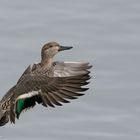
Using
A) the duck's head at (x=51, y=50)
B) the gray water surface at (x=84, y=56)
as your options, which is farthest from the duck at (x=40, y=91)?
the gray water surface at (x=84, y=56)

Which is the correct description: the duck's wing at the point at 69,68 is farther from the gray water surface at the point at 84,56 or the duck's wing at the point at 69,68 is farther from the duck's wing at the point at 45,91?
the gray water surface at the point at 84,56

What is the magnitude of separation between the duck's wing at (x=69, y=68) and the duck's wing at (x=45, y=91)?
58 cm

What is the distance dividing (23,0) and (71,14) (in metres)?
0.99

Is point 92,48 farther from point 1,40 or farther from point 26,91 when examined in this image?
point 26,91

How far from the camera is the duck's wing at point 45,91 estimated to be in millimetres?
10727

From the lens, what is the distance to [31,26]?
49.1ft

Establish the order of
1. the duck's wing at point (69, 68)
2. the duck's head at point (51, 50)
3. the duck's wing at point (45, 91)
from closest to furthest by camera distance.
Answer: the duck's wing at point (45, 91) < the duck's wing at point (69, 68) < the duck's head at point (51, 50)

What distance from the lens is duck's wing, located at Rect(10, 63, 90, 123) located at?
35.2 feet

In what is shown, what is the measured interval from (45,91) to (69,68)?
1.29 meters

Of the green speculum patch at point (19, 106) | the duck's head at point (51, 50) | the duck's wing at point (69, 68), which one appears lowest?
the green speculum patch at point (19, 106)

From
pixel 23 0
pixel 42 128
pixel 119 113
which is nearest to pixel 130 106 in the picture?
pixel 119 113

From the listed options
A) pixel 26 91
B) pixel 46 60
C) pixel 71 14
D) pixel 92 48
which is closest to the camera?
pixel 26 91

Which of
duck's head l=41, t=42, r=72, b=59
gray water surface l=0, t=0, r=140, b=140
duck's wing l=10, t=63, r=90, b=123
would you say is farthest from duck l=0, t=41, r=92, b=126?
gray water surface l=0, t=0, r=140, b=140

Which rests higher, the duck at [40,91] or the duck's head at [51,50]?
the duck's head at [51,50]
